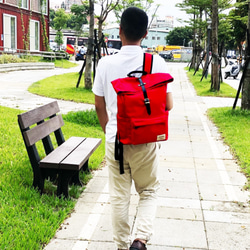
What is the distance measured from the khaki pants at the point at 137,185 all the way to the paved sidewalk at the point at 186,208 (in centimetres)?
50

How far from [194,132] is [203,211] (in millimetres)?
4492

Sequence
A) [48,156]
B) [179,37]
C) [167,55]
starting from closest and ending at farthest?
[48,156], [167,55], [179,37]

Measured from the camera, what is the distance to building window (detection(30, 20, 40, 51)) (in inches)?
1351

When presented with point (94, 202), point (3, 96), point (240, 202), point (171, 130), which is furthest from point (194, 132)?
point (3, 96)

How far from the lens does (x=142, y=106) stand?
272 centimetres

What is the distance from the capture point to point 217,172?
232 inches

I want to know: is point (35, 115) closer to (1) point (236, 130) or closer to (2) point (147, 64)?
(2) point (147, 64)

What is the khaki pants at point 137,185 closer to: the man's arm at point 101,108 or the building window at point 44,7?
the man's arm at point 101,108

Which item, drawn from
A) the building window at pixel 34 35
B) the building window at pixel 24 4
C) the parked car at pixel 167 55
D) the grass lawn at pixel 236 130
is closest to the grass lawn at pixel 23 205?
the grass lawn at pixel 236 130

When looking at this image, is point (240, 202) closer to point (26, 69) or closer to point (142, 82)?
point (142, 82)

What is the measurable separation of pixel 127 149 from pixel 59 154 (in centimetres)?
191

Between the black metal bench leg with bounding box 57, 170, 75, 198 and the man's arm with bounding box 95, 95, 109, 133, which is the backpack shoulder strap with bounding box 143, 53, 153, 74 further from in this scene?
the black metal bench leg with bounding box 57, 170, 75, 198

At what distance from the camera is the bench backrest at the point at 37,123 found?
4.34 metres

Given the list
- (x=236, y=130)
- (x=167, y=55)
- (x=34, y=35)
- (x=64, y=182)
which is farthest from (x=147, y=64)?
(x=167, y=55)
